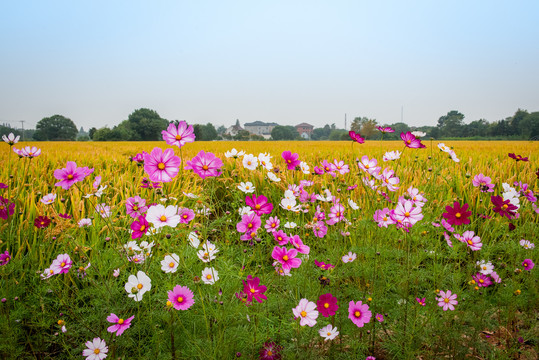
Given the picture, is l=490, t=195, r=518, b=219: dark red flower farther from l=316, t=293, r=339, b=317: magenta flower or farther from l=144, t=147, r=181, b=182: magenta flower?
l=144, t=147, r=181, b=182: magenta flower

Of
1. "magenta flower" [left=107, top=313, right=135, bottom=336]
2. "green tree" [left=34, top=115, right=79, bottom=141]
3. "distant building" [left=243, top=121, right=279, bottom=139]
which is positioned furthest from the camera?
"distant building" [left=243, top=121, right=279, bottom=139]

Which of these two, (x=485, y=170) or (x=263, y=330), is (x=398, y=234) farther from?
Answer: (x=485, y=170)

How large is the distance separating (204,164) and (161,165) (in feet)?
0.58

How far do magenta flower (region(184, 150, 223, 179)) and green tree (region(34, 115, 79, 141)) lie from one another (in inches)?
2460

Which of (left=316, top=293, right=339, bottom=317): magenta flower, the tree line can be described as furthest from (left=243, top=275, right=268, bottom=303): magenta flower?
the tree line

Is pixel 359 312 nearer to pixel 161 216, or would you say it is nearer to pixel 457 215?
pixel 457 215

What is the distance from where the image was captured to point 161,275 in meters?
1.64

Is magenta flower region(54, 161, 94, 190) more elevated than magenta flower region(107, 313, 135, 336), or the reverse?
magenta flower region(54, 161, 94, 190)

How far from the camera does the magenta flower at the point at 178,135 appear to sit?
1261mm

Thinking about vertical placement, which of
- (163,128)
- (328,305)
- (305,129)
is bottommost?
(328,305)

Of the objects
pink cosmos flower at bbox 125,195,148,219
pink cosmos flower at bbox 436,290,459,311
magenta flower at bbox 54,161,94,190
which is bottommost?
pink cosmos flower at bbox 436,290,459,311

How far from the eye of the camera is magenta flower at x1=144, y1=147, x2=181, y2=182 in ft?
3.89

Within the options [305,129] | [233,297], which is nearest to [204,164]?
[233,297]

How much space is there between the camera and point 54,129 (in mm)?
52219
